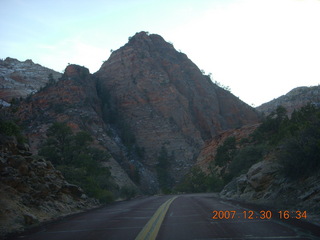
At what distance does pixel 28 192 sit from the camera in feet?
45.1

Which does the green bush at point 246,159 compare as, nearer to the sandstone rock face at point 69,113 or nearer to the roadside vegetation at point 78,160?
the roadside vegetation at point 78,160

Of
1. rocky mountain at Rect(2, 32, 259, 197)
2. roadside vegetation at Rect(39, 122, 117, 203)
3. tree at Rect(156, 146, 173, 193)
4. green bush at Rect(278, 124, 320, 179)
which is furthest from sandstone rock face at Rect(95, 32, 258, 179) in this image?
green bush at Rect(278, 124, 320, 179)

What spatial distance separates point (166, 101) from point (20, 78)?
51791 millimetres

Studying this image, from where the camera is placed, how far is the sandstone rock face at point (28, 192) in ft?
35.4

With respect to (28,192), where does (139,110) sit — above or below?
above

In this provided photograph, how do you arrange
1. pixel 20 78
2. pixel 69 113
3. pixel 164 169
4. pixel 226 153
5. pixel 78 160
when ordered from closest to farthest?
pixel 78 160
pixel 226 153
pixel 69 113
pixel 164 169
pixel 20 78

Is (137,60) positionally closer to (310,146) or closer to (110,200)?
(110,200)

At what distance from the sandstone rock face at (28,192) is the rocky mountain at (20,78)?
64.2m

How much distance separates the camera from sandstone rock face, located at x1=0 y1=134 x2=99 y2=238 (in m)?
10.8

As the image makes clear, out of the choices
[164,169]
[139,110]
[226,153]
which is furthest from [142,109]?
[226,153]

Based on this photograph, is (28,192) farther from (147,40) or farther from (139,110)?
(147,40)

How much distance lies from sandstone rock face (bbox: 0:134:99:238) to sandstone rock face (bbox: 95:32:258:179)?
58.1m

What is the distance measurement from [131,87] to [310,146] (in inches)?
3029

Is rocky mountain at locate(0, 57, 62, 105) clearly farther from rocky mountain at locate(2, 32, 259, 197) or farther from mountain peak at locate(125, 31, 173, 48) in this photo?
mountain peak at locate(125, 31, 173, 48)
